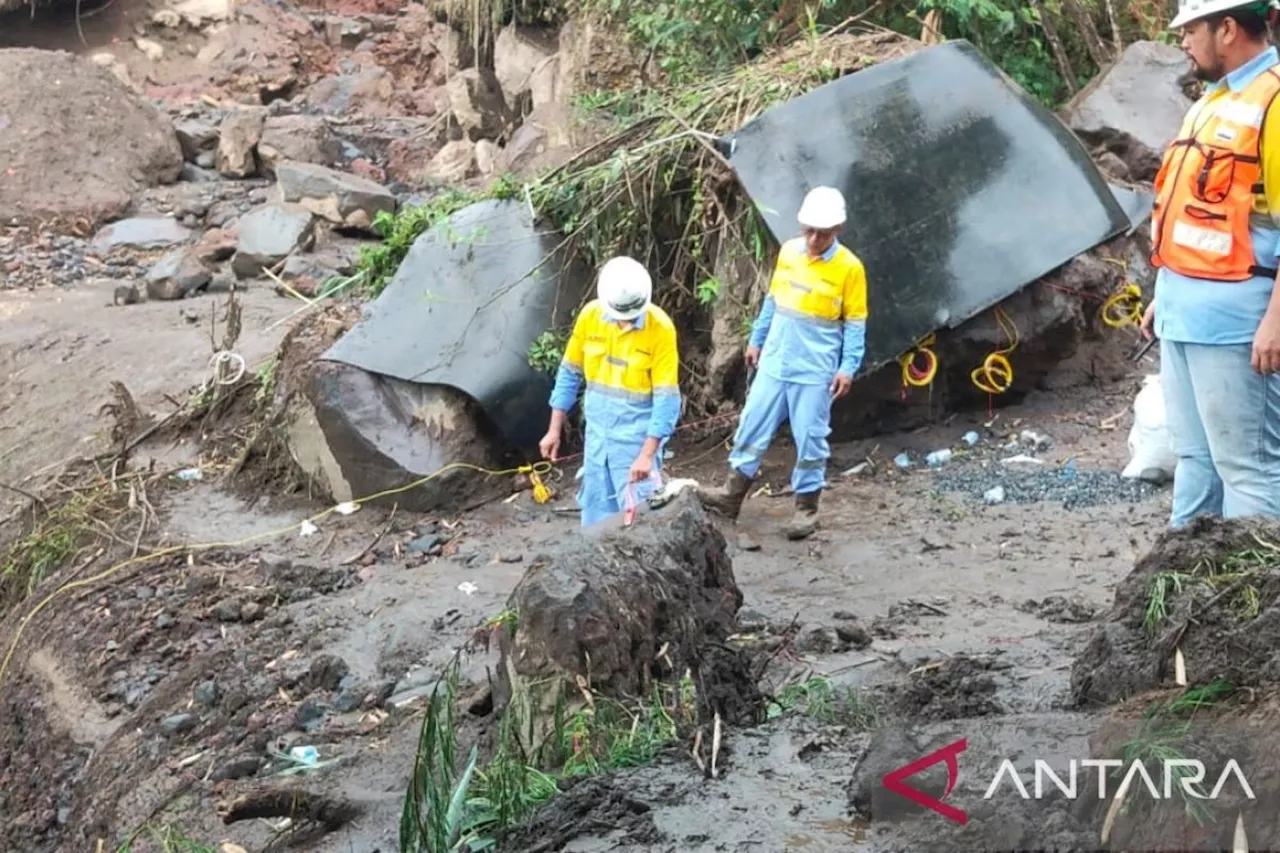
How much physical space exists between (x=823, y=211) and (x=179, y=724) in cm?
361

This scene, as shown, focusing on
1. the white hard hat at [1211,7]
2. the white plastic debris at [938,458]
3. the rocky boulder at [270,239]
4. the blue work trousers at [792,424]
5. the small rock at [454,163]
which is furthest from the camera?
the small rock at [454,163]

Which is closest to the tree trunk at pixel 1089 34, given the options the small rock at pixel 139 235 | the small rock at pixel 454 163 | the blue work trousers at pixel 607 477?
the blue work trousers at pixel 607 477

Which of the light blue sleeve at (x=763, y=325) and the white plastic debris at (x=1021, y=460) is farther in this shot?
the white plastic debris at (x=1021, y=460)

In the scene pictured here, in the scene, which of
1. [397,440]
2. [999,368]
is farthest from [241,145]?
[999,368]

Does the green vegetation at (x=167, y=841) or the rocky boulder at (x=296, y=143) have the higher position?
the green vegetation at (x=167, y=841)

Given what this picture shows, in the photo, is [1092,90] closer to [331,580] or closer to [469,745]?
[331,580]

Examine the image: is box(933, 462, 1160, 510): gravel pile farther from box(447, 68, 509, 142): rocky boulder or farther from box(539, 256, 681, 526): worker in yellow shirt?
box(447, 68, 509, 142): rocky boulder

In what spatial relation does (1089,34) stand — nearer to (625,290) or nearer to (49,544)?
(625,290)

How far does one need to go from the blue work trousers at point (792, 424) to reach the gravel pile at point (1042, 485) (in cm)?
85

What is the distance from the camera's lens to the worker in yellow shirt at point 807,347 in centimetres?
676

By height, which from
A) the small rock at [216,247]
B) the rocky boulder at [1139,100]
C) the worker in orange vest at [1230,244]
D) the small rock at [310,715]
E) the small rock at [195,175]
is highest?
the worker in orange vest at [1230,244]

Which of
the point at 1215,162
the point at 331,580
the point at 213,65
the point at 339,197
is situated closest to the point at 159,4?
the point at 213,65

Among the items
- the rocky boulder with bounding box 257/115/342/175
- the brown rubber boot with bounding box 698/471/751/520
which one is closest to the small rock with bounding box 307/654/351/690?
the brown rubber boot with bounding box 698/471/751/520

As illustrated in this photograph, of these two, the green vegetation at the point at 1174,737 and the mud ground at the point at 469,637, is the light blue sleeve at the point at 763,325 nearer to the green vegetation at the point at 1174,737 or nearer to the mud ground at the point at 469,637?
the mud ground at the point at 469,637
